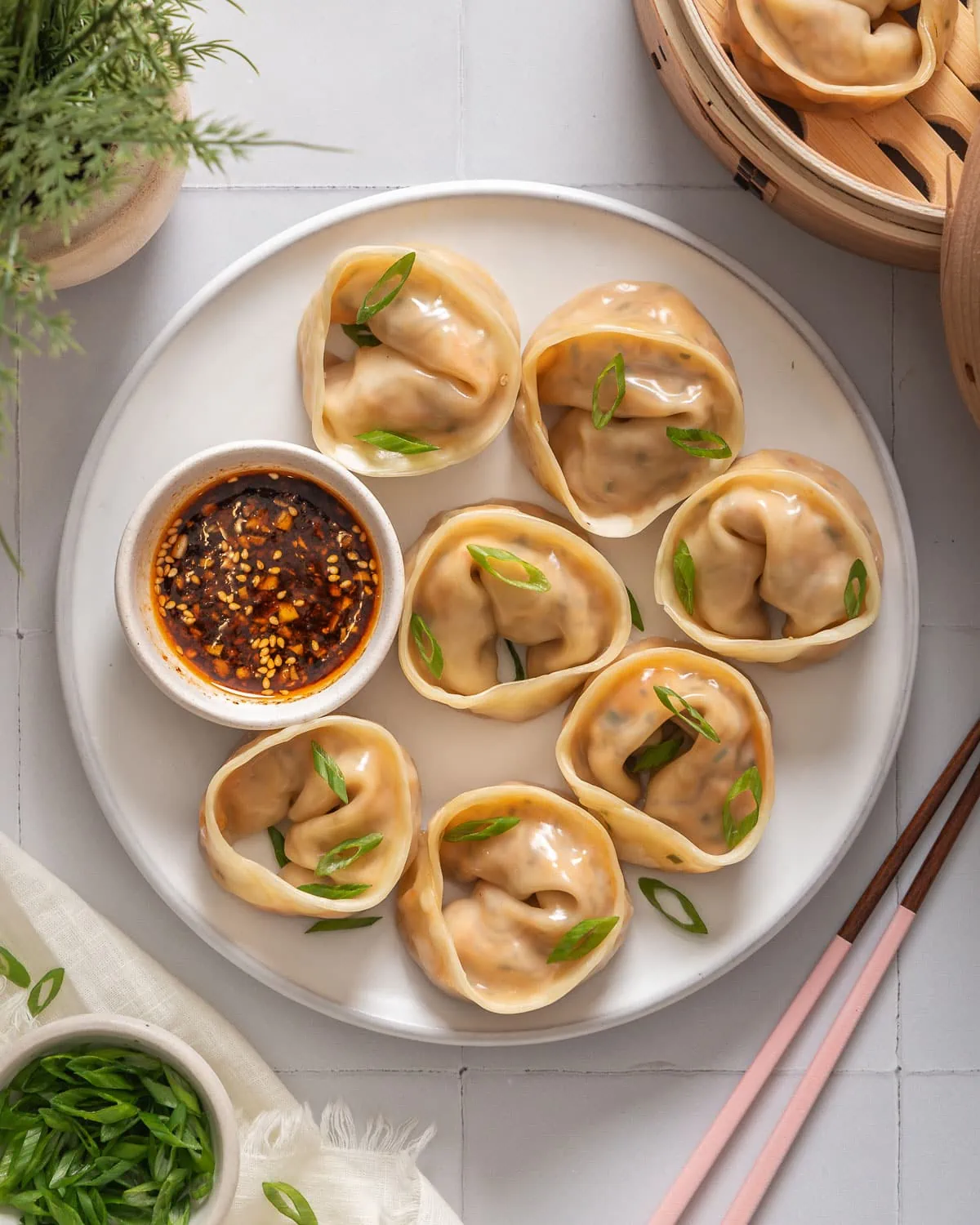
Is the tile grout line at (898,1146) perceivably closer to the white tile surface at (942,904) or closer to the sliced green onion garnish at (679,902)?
the white tile surface at (942,904)

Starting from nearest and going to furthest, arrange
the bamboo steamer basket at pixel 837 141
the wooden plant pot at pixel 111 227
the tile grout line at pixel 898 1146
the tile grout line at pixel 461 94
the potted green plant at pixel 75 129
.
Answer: the potted green plant at pixel 75 129 → the wooden plant pot at pixel 111 227 → the bamboo steamer basket at pixel 837 141 → the tile grout line at pixel 461 94 → the tile grout line at pixel 898 1146

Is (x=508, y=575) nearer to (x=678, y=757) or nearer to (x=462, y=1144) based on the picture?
(x=678, y=757)

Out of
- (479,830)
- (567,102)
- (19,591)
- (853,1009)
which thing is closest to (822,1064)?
(853,1009)

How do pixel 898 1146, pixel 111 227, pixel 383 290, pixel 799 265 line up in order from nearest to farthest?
pixel 111 227 < pixel 383 290 < pixel 799 265 < pixel 898 1146

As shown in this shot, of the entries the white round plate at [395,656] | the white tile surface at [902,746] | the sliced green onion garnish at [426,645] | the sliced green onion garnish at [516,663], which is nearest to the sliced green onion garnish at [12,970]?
the white tile surface at [902,746]

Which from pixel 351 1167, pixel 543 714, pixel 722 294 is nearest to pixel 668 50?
pixel 722 294

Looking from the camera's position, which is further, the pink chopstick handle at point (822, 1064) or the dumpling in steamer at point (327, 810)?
the pink chopstick handle at point (822, 1064)
